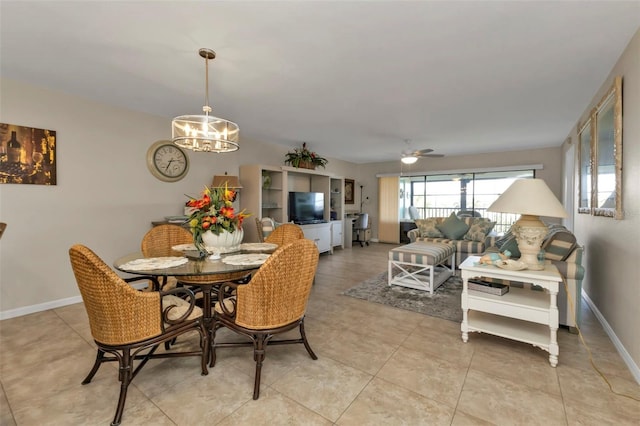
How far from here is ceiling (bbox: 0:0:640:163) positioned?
1735 mm

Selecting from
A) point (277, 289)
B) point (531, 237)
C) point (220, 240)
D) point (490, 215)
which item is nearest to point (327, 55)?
point (220, 240)

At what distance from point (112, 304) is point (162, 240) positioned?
4.18 ft

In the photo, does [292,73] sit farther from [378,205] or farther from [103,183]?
[378,205]

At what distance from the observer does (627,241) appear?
2.04 m

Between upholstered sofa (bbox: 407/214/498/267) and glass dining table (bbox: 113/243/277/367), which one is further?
upholstered sofa (bbox: 407/214/498/267)

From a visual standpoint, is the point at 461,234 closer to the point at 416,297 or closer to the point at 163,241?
the point at 416,297

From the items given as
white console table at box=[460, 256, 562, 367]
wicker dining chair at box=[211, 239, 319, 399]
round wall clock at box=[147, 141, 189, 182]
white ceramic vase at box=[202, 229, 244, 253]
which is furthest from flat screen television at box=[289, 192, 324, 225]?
wicker dining chair at box=[211, 239, 319, 399]

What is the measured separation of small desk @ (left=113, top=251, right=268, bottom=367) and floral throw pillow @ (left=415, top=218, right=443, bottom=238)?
13.2 ft

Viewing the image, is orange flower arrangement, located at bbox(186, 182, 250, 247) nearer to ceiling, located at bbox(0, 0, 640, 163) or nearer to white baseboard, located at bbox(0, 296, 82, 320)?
ceiling, located at bbox(0, 0, 640, 163)

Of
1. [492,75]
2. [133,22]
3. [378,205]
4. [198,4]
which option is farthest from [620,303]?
[378,205]

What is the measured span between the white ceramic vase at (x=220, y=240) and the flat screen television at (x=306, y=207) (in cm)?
336

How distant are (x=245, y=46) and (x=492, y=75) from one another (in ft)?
7.31

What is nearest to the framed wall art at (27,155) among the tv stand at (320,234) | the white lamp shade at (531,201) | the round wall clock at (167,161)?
the round wall clock at (167,161)

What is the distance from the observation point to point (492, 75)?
2582 millimetres
